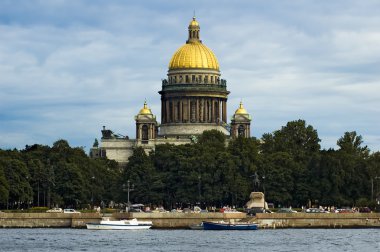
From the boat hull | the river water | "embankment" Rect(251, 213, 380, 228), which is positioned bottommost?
the river water

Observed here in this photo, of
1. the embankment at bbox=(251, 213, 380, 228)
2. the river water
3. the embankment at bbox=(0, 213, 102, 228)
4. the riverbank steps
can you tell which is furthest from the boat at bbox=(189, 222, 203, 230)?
the embankment at bbox=(0, 213, 102, 228)

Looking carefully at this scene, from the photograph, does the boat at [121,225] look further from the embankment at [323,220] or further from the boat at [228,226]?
the embankment at [323,220]

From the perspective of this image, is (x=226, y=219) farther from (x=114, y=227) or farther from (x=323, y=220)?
(x=114, y=227)

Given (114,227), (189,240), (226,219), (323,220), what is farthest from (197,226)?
(189,240)

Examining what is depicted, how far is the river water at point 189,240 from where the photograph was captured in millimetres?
159125

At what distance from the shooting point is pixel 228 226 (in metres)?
193

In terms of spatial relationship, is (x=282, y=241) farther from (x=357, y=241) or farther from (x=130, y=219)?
(x=130, y=219)

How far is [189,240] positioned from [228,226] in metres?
22.8

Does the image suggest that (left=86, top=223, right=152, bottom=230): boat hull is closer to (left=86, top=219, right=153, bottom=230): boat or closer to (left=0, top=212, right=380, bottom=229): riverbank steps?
(left=86, top=219, right=153, bottom=230): boat

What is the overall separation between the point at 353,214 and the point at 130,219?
26181mm

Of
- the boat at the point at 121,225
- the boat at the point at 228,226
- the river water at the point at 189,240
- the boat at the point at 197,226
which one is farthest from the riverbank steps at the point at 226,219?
the boat at the point at 121,225

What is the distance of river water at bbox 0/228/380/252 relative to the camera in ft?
522

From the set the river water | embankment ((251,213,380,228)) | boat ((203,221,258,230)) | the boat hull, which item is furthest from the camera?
embankment ((251,213,380,228))

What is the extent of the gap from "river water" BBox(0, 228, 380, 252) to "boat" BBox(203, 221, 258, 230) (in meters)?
1.90
